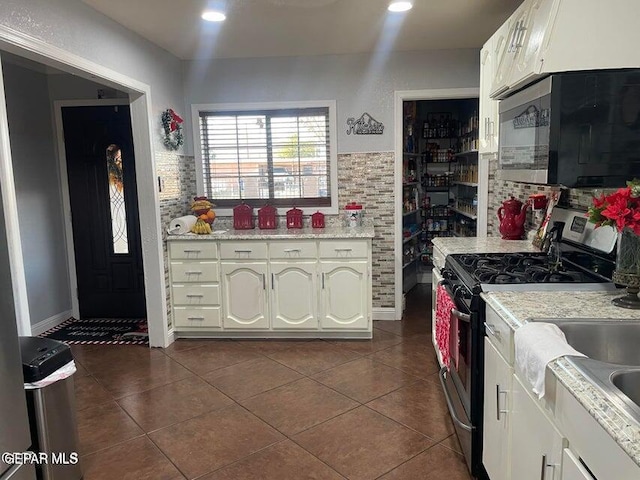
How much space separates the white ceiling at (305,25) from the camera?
2.93m

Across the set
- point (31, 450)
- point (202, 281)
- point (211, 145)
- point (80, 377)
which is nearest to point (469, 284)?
point (31, 450)

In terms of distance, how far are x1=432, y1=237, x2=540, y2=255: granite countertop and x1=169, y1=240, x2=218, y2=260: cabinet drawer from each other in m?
1.81

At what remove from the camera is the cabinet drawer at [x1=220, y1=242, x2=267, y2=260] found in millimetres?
3922

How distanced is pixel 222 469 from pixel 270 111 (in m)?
3.09

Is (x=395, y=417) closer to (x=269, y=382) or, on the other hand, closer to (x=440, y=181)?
(x=269, y=382)

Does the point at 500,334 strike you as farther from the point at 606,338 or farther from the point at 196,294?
the point at 196,294

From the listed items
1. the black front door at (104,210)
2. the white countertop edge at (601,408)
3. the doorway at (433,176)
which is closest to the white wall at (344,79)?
Answer: the doorway at (433,176)

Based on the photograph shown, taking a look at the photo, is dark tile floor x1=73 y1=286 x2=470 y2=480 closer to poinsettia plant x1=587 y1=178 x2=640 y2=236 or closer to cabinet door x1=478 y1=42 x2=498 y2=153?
poinsettia plant x1=587 y1=178 x2=640 y2=236

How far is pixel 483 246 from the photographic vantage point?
309 cm

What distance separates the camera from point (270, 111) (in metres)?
4.39

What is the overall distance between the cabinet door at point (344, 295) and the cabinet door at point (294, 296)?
0.30 feet

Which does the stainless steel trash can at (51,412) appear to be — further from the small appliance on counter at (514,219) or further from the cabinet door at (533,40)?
the small appliance on counter at (514,219)

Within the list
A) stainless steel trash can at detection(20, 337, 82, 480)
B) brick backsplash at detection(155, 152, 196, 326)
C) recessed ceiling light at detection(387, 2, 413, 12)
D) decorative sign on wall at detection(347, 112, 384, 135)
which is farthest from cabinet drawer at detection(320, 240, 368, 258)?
stainless steel trash can at detection(20, 337, 82, 480)

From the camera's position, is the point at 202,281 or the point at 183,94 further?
the point at 183,94
